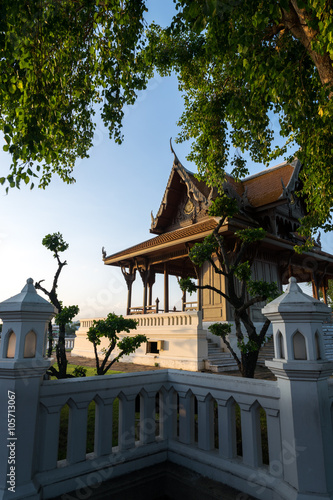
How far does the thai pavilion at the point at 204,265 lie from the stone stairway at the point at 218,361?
34 mm

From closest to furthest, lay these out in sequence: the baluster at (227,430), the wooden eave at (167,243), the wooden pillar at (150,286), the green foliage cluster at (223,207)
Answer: the baluster at (227,430) < the green foliage cluster at (223,207) < the wooden eave at (167,243) < the wooden pillar at (150,286)

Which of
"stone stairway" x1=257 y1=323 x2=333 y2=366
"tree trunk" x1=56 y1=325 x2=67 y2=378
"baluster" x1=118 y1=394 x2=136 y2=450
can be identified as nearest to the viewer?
"baluster" x1=118 y1=394 x2=136 y2=450

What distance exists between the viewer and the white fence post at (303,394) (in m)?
2.03

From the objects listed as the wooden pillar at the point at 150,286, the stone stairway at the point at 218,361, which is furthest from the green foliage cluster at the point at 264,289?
the wooden pillar at the point at 150,286

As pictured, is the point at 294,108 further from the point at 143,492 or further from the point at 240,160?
the point at 143,492

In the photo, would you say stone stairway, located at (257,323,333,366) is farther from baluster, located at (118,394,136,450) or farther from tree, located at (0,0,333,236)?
baluster, located at (118,394,136,450)

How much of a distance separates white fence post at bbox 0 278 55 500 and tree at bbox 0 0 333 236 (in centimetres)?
206

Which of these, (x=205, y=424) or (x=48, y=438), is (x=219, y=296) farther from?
(x=48, y=438)

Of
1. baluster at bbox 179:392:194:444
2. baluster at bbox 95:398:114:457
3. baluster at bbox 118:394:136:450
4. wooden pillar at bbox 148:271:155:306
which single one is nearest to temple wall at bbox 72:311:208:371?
wooden pillar at bbox 148:271:155:306

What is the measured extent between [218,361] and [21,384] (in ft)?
29.3

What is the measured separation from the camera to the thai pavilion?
11055mm

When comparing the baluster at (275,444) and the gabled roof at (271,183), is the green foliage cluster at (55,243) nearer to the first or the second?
the baluster at (275,444)

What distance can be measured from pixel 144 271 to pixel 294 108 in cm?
1269

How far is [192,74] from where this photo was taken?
29.4 feet
